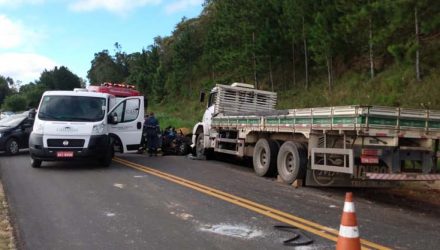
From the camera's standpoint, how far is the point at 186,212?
855cm

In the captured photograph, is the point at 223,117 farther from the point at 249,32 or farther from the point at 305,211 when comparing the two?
the point at 249,32

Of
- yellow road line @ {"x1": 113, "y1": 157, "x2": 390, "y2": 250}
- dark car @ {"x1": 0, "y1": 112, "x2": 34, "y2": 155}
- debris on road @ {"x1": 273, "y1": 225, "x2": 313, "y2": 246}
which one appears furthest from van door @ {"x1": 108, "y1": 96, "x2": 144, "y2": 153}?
debris on road @ {"x1": 273, "y1": 225, "x2": 313, "y2": 246}

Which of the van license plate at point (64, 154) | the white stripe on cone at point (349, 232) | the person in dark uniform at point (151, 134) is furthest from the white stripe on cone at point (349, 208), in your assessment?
the person in dark uniform at point (151, 134)

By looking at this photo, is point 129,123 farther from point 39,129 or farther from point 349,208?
point 349,208

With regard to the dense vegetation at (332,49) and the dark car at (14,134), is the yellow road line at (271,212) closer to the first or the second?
the dark car at (14,134)

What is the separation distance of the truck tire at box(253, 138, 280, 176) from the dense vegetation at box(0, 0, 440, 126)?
920 centimetres

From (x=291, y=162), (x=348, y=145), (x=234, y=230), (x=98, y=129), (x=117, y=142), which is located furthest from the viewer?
(x=117, y=142)

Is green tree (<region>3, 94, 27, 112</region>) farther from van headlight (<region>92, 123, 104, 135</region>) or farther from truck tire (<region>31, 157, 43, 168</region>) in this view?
van headlight (<region>92, 123, 104, 135</region>)

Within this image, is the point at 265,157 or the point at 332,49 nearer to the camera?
the point at 265,157

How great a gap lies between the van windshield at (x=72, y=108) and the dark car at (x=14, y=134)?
462 centimetres

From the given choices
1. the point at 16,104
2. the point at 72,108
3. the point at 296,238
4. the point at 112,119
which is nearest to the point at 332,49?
the point at 112,119

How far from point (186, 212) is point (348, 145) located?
353 centimetres

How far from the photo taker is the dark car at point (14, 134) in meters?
19.1

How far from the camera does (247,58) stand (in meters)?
37.8
